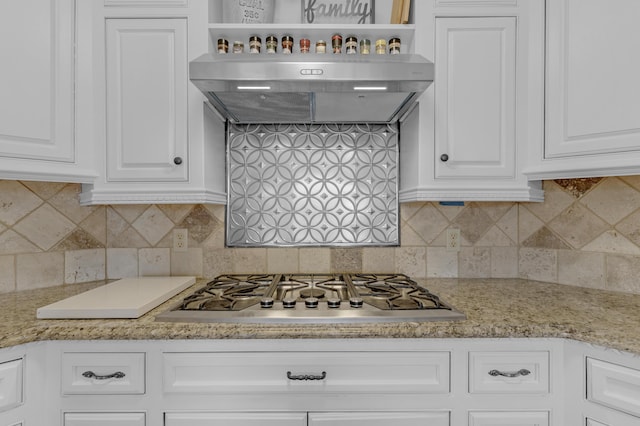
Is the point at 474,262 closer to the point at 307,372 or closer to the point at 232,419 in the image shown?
the point at 307,372

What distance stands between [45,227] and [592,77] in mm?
2262

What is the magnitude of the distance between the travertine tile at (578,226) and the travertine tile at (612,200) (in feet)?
0.10

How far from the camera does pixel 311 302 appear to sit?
112 centimetres

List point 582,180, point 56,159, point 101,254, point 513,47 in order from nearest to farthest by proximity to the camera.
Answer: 1. point 56,159
2. point 513,47
3. point 582,180
4. point 101,254

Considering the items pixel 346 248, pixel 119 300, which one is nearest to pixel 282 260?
pixel 346 248

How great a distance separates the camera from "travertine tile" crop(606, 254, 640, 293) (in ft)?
4.45

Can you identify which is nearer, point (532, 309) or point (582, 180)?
point (532, 309)

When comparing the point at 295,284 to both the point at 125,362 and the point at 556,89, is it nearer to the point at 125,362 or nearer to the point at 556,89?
the point at 125,362

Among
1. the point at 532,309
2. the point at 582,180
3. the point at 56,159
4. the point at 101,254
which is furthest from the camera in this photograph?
the point at 101,254

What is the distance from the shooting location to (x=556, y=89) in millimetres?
1290

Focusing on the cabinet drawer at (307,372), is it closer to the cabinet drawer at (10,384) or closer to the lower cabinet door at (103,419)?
the lower cabinet door at (103,419)

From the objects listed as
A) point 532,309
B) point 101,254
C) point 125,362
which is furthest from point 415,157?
point 101,254

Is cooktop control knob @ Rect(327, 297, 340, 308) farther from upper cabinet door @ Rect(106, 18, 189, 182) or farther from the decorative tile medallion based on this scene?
upper cabinet door @ Rect(106, 18, 189, 182)

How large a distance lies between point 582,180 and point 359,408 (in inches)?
53.5
